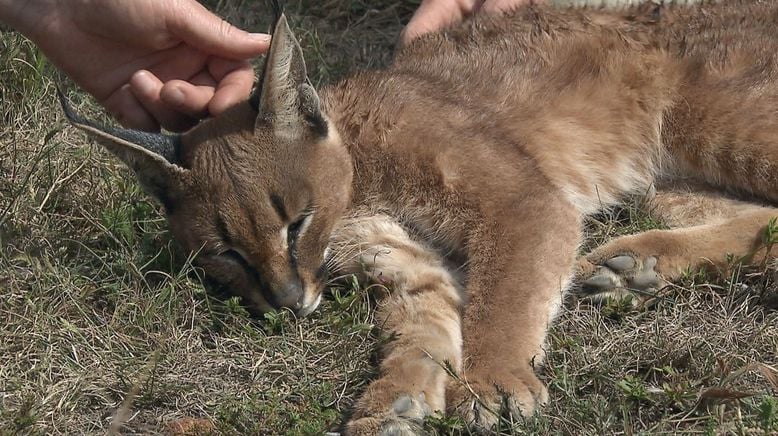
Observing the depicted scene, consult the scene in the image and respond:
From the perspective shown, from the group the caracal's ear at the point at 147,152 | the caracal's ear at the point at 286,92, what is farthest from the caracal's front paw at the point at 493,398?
the caracal's ear at the point at 147,152

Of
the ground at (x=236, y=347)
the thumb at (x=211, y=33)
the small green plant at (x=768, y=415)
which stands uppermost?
the small green plant at (x=768, y=415)

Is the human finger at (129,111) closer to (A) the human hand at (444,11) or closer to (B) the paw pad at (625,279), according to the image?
(A) the human hand at (444,11)

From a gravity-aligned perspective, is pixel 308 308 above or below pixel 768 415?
below

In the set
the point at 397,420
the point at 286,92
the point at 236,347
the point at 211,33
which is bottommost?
the point at 236,347

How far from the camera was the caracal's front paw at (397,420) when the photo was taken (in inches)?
126

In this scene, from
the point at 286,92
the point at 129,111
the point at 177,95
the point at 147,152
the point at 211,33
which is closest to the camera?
the point at 147,152

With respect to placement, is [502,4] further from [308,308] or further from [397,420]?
[397,420]

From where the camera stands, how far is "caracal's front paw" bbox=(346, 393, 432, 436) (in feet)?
10.5

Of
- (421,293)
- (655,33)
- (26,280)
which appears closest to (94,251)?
(26,280)

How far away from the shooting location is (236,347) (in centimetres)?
380

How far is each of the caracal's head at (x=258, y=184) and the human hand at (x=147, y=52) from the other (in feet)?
1.61

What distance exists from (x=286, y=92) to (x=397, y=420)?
1.39 m

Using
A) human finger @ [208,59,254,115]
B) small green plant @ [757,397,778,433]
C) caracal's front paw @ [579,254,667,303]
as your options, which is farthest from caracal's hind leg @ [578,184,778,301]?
human finger @ [208,59,254,115]

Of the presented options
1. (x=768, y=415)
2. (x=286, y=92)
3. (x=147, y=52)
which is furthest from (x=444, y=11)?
(x=768, y=415)
